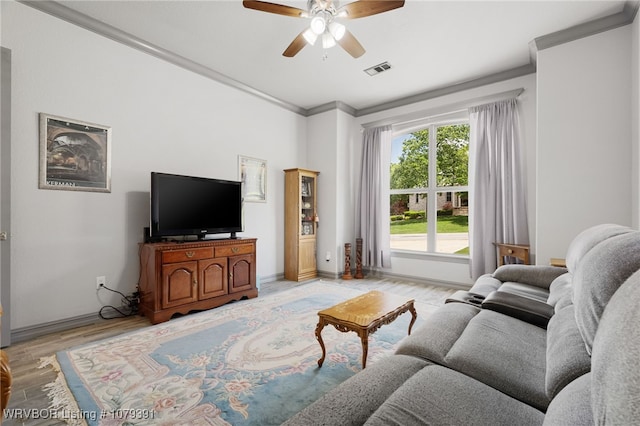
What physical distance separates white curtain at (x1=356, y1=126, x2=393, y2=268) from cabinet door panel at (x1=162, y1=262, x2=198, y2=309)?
2.92m

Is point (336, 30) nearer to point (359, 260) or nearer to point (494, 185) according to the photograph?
point (494, 185)

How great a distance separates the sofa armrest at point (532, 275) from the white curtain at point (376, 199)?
7.98ft

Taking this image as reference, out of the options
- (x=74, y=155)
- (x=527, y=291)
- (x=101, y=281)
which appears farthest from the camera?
(x=101, y=281)

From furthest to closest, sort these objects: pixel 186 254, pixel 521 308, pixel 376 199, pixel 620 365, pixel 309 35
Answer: pixel 376 199
pixel 186 254
pixel 309 35
pixel 521 308
pixel 620 365

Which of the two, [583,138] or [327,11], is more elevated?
[327,11]

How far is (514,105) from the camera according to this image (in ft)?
12.4

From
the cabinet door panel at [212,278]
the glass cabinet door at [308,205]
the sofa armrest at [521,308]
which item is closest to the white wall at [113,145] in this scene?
the cabinet door panel at [212,278]

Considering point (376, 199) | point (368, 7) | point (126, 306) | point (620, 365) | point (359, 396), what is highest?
point (368, 7)

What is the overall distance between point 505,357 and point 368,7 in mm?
2379

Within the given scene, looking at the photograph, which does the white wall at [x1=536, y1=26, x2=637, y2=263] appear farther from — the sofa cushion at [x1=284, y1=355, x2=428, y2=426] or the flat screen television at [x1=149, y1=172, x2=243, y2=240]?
the flat screen television at [x1=149, y1=172, x2=243, y2=240]

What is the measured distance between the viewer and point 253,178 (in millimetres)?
4434

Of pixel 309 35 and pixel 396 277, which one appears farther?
pixel 396 277

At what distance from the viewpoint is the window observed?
445 centimetres

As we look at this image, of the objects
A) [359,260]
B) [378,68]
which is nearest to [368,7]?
[378,68]
